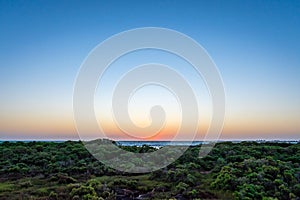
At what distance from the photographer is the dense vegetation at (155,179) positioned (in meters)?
14.2

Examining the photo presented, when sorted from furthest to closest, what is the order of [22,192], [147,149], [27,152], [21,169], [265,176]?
[147,149], [27,152], [21,169], [265,176], [22,192]

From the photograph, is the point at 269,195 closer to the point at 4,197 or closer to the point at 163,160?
the point at 163,160

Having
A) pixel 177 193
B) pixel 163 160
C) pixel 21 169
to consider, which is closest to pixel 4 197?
pixel 21 169

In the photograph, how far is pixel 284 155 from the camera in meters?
22.2

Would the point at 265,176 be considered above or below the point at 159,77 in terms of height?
below

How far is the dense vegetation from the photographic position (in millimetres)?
14180

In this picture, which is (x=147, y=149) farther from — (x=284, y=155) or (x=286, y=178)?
(x=286, y=178)

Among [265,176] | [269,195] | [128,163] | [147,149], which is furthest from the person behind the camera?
[147,149]

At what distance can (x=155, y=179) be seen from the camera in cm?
1769

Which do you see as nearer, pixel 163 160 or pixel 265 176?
pixel 265 176

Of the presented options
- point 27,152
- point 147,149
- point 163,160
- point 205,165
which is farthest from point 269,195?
point 27,152

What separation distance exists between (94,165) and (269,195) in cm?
1135

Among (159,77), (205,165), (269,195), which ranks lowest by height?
(269,195)

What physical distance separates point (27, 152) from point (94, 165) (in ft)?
25.1
